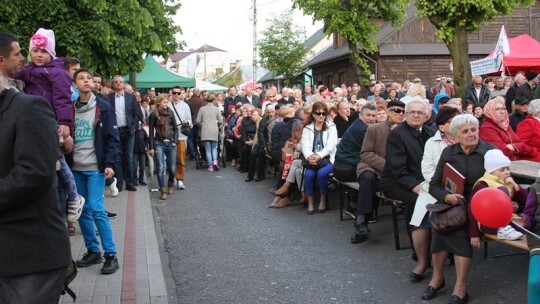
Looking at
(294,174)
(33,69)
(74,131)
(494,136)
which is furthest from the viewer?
(294,174)

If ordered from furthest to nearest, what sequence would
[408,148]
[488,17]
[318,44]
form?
[318,44]
[488,17]
[408,148]

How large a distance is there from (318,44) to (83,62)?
4758 cm

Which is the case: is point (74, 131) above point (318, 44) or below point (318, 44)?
below

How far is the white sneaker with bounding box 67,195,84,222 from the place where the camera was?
6086mm

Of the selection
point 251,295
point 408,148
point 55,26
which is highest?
point 55,26

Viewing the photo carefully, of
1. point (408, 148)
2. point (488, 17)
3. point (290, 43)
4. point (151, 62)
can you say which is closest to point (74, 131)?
point (408, 148)

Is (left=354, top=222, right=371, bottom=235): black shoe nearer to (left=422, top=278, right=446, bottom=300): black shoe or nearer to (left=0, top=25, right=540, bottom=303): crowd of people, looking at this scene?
(left=0, top=25, right=540, bottom=303): crowd of people

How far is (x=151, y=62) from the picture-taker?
28125 mm

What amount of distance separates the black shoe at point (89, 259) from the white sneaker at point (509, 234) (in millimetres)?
4036

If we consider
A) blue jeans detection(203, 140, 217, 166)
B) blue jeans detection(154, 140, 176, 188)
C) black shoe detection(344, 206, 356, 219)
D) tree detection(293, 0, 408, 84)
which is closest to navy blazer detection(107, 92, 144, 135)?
blue jeans detection(154, 140, 176, 188)

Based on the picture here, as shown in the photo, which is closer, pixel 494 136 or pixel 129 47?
pixel 494 136

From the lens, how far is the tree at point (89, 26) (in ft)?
32.3

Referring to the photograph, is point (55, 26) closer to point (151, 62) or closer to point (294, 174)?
point (294, 174)

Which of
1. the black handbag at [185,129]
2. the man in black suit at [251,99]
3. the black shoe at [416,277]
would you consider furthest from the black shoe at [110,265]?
the man in black suit at [251,99]
